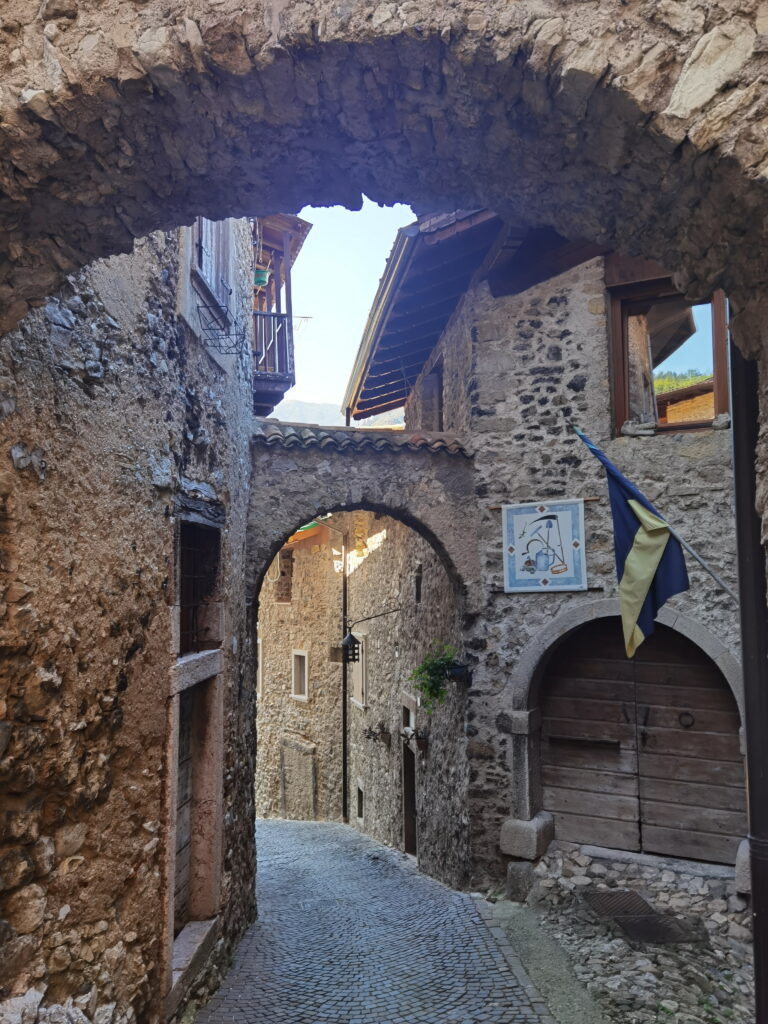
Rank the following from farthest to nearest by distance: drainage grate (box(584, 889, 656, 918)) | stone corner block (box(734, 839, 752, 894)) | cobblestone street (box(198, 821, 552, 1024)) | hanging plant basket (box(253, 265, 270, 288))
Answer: hanging plant basket (box(253, 265, 270, 288)) → drainage grate (box(584, 889, 656, 918)) → stone corner block (box(734, 839, 752, 894)) → cobblestone street (box(198, 821, 552, 1024))

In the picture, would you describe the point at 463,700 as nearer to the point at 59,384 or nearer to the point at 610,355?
the point at 610,355

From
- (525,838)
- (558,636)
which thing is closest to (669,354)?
(558,636)

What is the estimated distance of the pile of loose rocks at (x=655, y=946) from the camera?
14.6ft

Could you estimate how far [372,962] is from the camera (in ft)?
18.1

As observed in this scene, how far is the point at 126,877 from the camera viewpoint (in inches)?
131

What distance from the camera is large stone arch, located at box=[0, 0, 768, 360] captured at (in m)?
1.89

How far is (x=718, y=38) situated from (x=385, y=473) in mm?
5382

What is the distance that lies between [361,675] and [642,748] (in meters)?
8.13

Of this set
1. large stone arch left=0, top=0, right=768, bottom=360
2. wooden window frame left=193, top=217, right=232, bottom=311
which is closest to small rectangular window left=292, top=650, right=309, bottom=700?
wooden window frame left=193, top=217, right=232, bottom=311

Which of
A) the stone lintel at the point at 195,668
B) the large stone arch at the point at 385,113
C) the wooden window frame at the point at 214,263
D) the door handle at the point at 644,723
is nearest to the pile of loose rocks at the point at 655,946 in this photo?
the door handle at the point at 644,723

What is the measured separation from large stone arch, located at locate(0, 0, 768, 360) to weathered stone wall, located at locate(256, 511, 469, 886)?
5.45 metres

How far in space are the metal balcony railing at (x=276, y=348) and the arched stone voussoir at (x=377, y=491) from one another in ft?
8.34

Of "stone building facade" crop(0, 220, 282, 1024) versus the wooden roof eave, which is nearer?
"stone building facade" crop(0, 220, 282, 1024)

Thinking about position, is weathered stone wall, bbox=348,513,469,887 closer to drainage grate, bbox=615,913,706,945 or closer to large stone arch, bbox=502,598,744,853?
large stone arch, bbox=502,598,744,853
